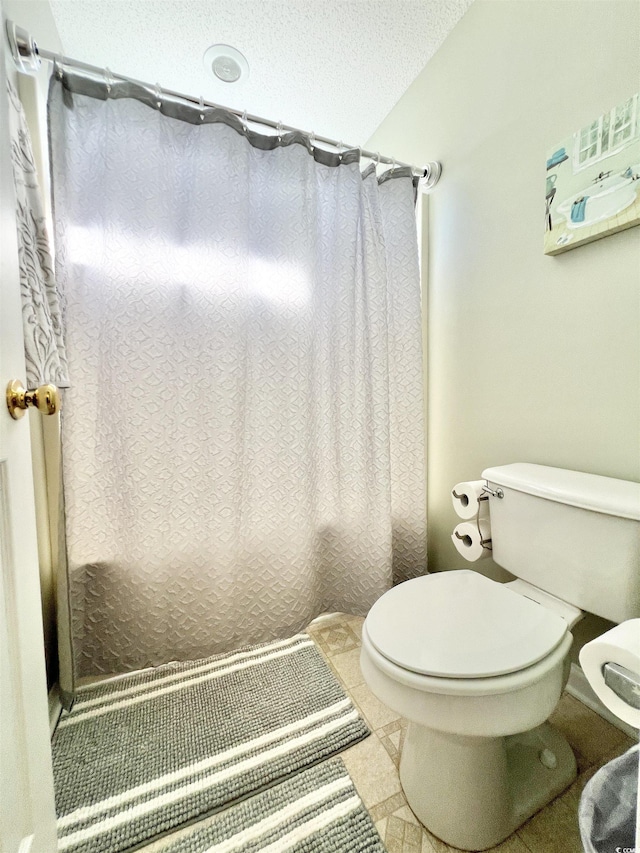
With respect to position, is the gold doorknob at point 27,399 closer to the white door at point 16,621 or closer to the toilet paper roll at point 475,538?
the white door at point 16,621

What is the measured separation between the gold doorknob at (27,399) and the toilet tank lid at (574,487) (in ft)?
3.54

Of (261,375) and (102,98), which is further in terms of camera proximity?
(261,375)

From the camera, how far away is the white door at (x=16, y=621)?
49cm

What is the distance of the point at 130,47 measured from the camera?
4.31 feet

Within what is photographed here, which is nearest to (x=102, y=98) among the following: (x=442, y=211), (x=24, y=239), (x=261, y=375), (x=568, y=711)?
(x=24, y=239)

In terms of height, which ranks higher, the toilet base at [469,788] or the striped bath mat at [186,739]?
the toilet base at [469,788]

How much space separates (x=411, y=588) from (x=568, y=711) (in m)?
0.65

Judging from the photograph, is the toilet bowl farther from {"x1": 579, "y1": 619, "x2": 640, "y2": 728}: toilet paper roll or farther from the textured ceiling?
the textured ceiling

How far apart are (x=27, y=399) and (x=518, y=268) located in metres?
1.38

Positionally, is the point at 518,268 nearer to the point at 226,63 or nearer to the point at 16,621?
the point at 226,63

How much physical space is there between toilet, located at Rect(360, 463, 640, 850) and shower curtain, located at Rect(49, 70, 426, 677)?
0.56 metres

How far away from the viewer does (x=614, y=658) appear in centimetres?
42

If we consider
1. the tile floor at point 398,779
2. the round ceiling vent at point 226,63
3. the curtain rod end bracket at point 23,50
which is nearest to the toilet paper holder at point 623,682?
the tile floor at point 398,779

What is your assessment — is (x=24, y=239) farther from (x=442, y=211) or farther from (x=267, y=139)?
(x=442, y=211)
